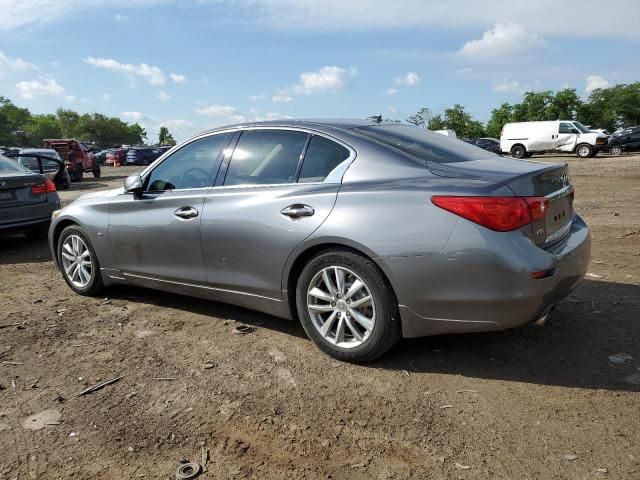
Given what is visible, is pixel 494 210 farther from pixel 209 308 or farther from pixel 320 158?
pixel 209 308

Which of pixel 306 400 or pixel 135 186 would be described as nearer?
pixel 306 400

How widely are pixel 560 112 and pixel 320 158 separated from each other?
218 ft

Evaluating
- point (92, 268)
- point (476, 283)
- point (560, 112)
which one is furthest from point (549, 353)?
Result: point (560, 112)

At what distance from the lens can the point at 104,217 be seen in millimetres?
5055

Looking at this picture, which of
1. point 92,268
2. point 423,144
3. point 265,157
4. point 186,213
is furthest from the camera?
point 92,268

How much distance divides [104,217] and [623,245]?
19.3 feet

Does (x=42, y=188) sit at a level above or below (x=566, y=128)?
above

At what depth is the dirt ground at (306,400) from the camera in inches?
102

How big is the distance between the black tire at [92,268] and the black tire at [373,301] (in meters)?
2.45

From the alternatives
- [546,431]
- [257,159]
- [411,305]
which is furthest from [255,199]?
[546,431]

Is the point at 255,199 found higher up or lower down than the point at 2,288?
higher up

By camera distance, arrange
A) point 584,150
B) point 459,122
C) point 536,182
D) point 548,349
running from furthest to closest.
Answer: point 459,122 → point 584,150 → point 548,349 → point 536,182

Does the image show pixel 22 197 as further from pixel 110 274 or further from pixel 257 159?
pixel 257 159

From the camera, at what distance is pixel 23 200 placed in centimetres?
785
